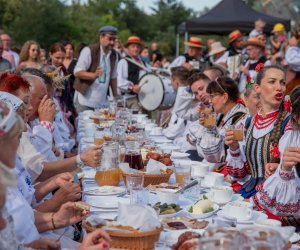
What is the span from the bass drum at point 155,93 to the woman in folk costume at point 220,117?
4.21 metres

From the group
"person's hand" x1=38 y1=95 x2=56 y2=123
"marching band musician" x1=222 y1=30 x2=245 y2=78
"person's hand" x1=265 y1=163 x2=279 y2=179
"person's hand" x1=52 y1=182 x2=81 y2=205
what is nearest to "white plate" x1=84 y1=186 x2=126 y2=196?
"person's hand" x1=52 y1=182 x2=81 y2=205

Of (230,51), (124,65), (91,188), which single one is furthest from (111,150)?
(230,51)

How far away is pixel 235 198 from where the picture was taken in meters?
2.90

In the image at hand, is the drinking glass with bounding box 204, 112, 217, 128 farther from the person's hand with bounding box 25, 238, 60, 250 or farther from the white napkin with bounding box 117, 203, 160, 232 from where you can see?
the white napkin with bounding box 117, 203, 160, 232

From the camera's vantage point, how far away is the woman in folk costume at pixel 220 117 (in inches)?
169

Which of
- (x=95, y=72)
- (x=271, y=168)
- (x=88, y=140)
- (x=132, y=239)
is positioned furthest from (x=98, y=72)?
(x=132, y=239)

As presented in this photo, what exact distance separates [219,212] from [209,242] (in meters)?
1.03

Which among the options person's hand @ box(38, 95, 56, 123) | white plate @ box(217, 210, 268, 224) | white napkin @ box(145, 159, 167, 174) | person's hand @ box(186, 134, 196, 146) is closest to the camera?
white plate @ box(217, 210, 268, 224)

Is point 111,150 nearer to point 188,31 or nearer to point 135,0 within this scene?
point 188,31

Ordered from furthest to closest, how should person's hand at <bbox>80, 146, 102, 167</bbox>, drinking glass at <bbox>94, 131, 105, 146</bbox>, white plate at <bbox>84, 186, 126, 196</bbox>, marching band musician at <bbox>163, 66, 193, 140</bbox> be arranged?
marching band musician at <bbox>163, 66, 193, 140</bbox> < drinking glass at <bbox>94, 131, 105, 146</bbox> < person's hand at <bbox>80, 146, 102, 167</bbox> < white plate at <bbox>84, 186, 126, 196</bbox>

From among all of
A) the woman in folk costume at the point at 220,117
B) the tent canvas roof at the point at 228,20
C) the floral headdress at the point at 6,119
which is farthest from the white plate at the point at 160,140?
the tent canvas roof at the point at 228,20

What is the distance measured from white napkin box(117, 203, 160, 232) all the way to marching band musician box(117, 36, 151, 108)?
7.26 meters

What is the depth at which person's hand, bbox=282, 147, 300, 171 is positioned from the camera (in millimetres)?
2725

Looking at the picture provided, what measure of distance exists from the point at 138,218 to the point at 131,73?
7790 millimetres
